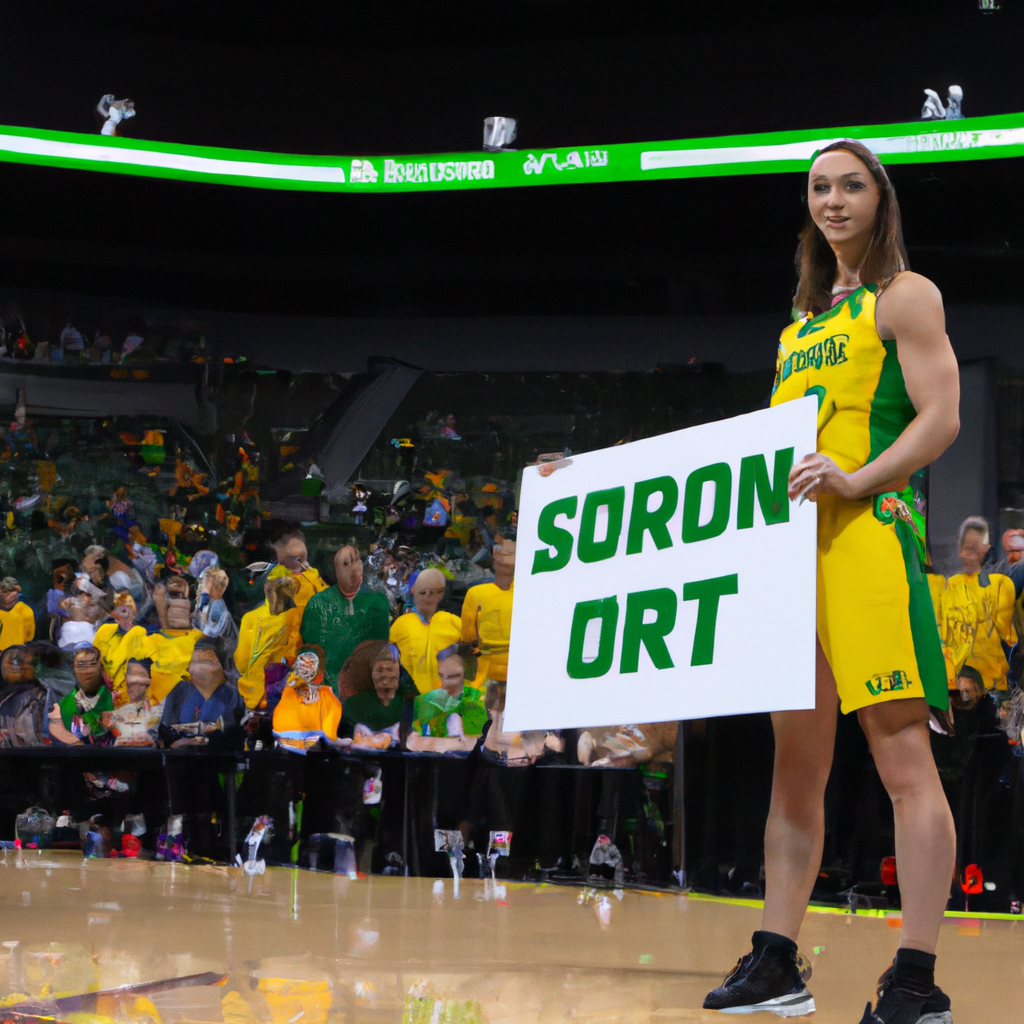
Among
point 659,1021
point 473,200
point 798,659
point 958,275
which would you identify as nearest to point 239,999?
point 659,1021

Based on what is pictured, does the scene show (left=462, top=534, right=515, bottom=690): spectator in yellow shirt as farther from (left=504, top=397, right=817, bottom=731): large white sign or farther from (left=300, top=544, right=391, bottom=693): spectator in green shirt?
(left=504, top=397, right=817, bottom=731): large white sign

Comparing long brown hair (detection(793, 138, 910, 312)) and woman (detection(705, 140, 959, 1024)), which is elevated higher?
long brown hair (detection(793, 138, 910, 312))

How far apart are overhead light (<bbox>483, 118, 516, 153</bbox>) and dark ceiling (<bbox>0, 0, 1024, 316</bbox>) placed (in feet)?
0.49

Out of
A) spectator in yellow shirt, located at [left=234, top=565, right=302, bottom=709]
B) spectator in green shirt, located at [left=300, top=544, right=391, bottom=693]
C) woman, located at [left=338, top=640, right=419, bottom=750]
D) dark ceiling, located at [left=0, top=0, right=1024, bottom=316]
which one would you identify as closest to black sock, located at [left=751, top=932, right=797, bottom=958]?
woman, located at [left=338, top=640, right=419, bottom=750]

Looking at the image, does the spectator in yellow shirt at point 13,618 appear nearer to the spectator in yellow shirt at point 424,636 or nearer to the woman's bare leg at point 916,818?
the spectator in yellow shirt at point 424,636

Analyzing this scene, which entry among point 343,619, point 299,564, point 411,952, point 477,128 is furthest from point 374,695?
point 477,128

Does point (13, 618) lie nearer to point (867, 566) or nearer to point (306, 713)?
point (306, 713)

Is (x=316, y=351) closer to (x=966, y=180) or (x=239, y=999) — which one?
(x=966, y=180)

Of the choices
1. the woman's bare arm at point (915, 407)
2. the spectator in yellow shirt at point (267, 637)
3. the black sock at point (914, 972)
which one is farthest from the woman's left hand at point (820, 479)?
the spectator in yellow shirt at point (267, 637)

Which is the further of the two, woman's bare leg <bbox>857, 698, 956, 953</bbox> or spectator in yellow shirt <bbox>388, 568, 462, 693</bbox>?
spectator in yellow shirt <bbox>388, 568, 462, 693</bbox>

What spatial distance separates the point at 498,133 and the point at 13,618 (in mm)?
2824

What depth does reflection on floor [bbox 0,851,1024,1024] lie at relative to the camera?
1997 millimetres

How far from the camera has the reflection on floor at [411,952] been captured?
6.55 ft

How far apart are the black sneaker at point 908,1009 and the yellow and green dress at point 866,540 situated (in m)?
0.38
